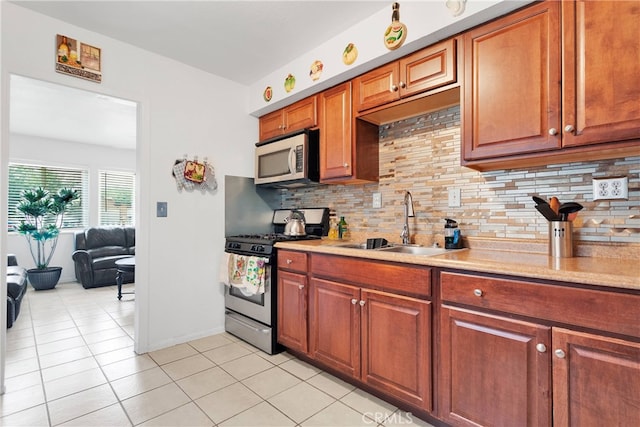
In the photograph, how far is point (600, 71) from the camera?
1.30m

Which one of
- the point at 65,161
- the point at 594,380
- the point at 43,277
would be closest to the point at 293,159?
the point at 594,380

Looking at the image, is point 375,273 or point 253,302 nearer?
point 375,273

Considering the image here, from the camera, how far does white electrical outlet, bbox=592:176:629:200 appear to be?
146 cm

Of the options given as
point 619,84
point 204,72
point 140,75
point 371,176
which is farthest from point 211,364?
point 619,84

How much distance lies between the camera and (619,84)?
1.27 meters

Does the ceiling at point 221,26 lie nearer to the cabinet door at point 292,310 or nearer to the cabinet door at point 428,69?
the cabinet door at point 428,69

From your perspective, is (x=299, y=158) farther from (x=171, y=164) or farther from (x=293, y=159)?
(x=171, y=164)

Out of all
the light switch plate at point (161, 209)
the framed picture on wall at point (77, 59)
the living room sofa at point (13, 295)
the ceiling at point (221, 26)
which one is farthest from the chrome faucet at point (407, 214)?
the living room sofa at point (13, 295)

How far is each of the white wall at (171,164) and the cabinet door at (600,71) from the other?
2537 millimetres

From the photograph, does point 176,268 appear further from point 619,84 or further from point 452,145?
point 619,84

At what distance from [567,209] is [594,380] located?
747 mm

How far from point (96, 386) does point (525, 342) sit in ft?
7.89

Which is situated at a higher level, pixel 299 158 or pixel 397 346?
pixel 299 158

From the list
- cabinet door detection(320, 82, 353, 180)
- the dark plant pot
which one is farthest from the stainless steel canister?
the dark plant pot
